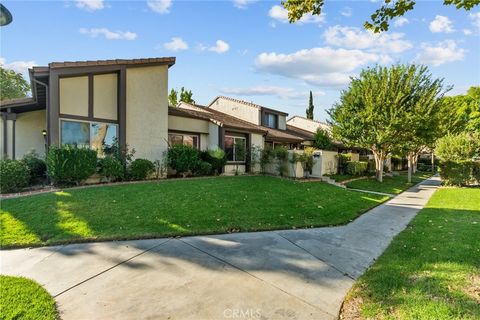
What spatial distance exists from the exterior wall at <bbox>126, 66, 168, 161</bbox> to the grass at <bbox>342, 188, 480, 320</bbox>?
11.2 metres

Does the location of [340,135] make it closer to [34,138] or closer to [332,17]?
[332,17]

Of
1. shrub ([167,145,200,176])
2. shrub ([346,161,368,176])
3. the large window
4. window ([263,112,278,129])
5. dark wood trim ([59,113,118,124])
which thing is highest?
window ([263,112,278,129])

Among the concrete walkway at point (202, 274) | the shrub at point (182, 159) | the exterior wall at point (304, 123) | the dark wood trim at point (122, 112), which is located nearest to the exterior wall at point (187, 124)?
the shrub at point (182, 159)

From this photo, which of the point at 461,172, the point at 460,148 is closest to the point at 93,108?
the point at 460,148

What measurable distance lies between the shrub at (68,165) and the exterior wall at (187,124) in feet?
18.7

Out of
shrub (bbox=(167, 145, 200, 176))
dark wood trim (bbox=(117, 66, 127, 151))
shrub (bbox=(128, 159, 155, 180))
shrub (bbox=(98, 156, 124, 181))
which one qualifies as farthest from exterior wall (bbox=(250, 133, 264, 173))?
shrub (bbox=(98, 156, 124, 181))

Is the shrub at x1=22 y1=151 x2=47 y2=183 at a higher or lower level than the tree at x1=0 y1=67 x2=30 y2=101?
lower

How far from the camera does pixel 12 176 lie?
915 centimetres

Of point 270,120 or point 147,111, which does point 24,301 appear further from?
point 270,120

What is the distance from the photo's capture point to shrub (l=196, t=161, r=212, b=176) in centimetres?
1455

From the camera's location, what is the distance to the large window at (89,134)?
439 inches

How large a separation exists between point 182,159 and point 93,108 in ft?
15.2

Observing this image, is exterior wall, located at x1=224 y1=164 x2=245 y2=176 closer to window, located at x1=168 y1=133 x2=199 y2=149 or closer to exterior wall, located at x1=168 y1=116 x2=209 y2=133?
window, located at x1=168 y1=133 x2=199 y2=149

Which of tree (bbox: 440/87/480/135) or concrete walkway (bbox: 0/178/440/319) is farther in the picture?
tree (bbox: 440/87/480/135)
